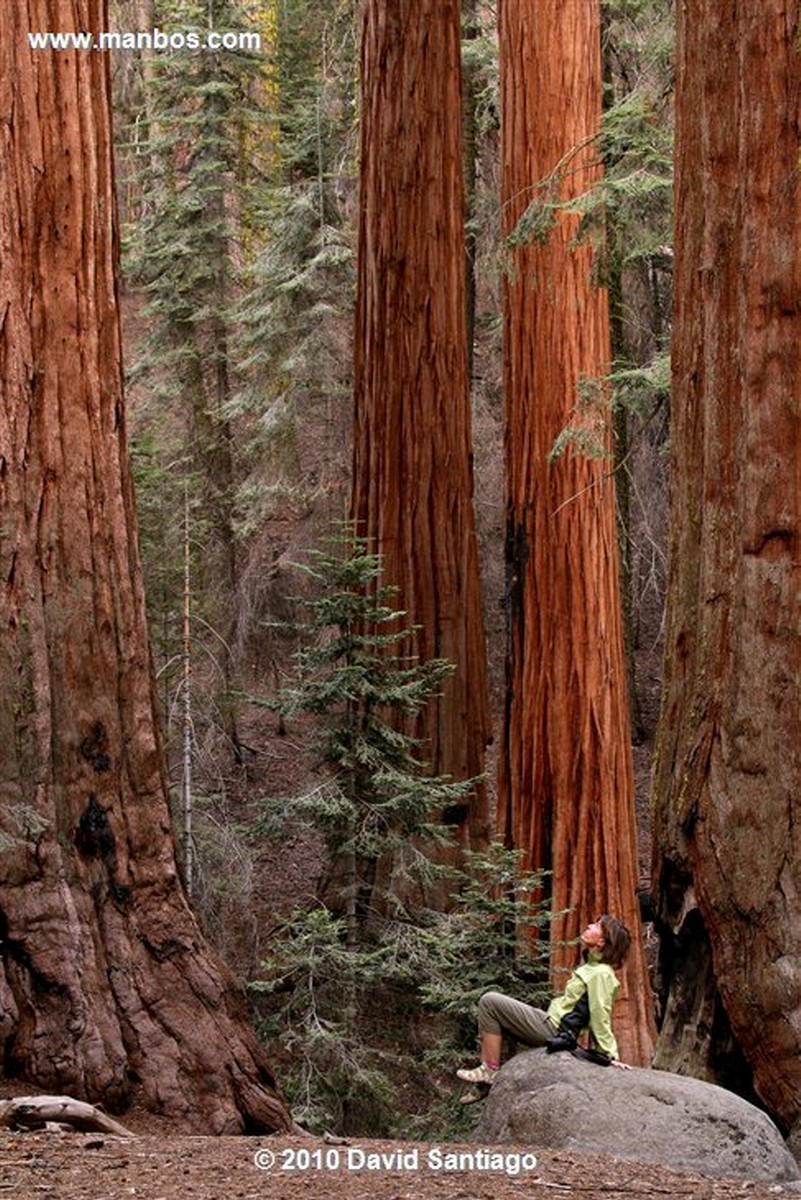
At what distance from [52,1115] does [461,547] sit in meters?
8.99

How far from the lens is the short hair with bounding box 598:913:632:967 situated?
22.3 feet

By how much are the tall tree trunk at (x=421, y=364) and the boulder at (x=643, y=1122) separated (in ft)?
25.8

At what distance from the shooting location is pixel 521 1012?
7129mm

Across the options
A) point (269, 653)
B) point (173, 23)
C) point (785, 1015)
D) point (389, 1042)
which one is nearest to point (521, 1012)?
point (785, 1015)

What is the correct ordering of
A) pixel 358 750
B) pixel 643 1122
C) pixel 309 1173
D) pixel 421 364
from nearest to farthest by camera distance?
pixel 309 1173, pixel 643 1122, pixel 358 750, pixel 421 364

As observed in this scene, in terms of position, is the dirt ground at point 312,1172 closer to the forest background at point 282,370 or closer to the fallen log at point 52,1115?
the fallen log at point 52,1115

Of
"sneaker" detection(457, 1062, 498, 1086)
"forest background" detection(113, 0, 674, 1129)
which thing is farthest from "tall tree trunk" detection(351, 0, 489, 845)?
"sneaker" detection(457, 1062, 498, 1086)

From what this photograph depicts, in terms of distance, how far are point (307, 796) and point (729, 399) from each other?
4038 mm

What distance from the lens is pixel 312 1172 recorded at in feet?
17.7

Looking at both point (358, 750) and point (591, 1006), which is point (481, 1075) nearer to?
point (591, 1006)

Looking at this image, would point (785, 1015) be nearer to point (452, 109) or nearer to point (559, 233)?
point (559, 233)

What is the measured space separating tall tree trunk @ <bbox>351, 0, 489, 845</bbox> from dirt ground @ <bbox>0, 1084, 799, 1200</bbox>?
27.8 feet

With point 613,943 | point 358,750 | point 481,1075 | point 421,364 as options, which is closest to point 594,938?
point 613,943

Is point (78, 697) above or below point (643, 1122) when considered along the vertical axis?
above
